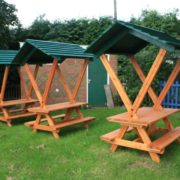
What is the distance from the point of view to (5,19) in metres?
14.2

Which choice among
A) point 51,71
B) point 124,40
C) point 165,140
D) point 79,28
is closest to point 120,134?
point 165,140

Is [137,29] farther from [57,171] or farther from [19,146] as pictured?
[19,146]

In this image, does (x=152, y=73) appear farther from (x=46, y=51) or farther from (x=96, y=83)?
(x=96, y=83)

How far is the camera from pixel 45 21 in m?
20.1

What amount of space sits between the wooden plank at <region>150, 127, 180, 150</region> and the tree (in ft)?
33.1

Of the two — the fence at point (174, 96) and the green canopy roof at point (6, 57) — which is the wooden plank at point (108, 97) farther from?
the green canopy roof at point (6, 57)

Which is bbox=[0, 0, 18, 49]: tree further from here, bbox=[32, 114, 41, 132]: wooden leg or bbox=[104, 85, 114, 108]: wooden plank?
bbox=[32, 114, 41, 132]: wooden leg

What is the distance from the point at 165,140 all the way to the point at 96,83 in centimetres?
818

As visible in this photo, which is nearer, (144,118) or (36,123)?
(144,118)

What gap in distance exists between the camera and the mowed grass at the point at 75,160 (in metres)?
5.19

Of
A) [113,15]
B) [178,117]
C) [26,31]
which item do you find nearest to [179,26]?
[113,15]

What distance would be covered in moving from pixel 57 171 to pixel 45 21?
633 inches

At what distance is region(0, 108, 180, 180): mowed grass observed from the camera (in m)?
5.19

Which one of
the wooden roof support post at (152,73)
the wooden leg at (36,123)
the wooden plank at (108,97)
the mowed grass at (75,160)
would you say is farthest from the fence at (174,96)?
the wooden roof support post at (152,73)
